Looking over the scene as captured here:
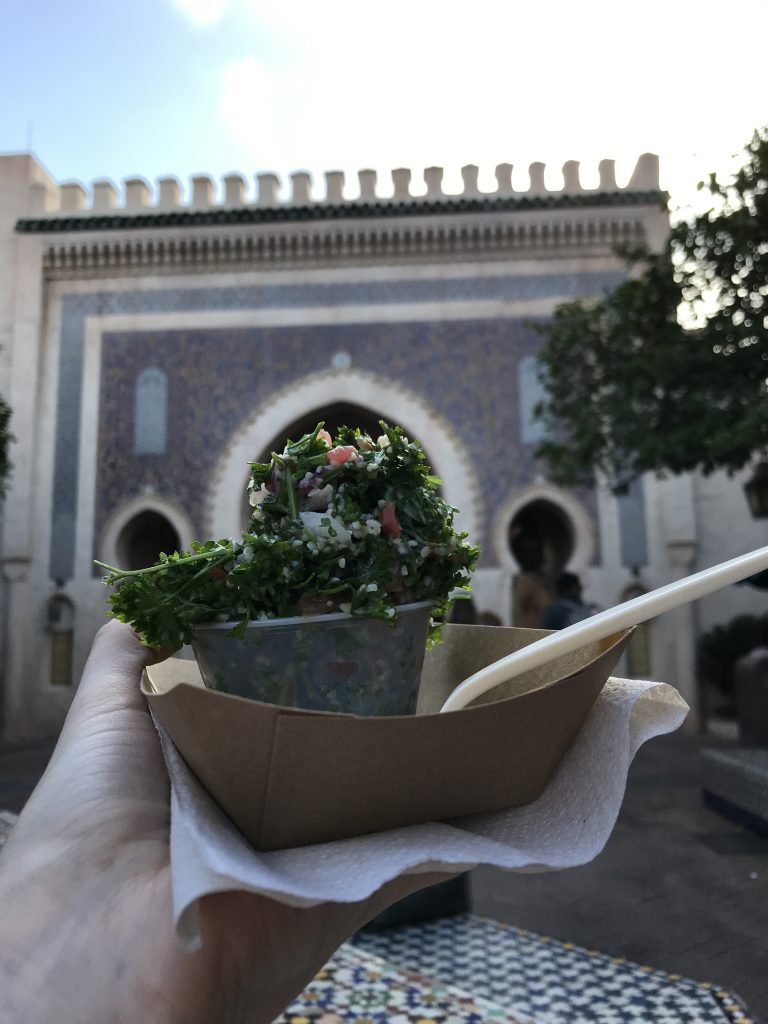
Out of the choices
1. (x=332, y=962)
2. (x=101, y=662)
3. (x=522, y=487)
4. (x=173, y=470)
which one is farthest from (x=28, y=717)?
(x=101, y=662)

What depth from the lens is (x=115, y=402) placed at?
9.92m

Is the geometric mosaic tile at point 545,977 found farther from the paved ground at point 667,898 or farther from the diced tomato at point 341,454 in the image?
the diced tomato at point 341,454

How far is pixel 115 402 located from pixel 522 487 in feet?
16.0

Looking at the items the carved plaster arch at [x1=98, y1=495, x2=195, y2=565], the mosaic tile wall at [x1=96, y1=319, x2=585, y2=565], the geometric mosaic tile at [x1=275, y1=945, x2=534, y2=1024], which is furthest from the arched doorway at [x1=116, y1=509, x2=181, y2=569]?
the geometric mosaic tile at [x1=275, y1=945, x2=534, y2=1024]

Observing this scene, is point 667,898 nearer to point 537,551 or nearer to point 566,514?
point 566,514

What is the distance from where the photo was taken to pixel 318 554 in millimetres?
876

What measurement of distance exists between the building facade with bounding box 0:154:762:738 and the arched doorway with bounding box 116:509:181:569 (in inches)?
2.5

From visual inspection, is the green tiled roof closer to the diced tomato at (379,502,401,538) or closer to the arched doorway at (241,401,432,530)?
the arched doorway at (241,401,432,530)

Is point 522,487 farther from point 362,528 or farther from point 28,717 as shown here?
point 362,528

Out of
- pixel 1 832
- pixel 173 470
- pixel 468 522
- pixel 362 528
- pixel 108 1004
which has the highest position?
pixel 173 470

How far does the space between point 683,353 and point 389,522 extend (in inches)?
225

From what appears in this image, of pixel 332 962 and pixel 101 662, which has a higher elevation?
pixel 101 662

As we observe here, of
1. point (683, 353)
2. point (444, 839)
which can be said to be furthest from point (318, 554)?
point (683, 353)

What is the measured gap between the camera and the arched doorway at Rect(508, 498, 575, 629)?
31.6ft
